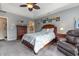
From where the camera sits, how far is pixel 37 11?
150 centimetres

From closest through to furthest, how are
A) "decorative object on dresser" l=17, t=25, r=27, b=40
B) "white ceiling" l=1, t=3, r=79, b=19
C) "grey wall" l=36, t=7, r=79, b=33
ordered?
"white ceiling" l=1, t=3, r=79, b=19 → "grey wall" l=36, t=7, r=79, b=33 → "decorative object on dresser" l=17, t=25, r=27, b=40

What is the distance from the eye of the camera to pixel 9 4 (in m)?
1.28

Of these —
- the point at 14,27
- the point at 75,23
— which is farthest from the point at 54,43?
the point at 14,27

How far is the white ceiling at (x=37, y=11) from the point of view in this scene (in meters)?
1.30

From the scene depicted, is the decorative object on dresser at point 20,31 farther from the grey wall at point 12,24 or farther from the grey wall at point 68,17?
the grey wall at point 68,17

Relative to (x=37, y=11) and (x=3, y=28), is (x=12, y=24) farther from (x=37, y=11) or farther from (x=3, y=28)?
(x=37, y=11)

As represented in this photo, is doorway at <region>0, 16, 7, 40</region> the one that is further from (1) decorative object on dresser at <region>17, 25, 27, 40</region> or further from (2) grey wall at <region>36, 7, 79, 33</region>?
(2) grey wall at <region>36, 7, 79, 33</region>

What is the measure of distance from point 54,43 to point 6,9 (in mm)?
975

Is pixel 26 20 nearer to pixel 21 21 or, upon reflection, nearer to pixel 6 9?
pixel 21 21

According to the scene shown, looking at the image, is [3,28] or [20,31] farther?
[20,31]

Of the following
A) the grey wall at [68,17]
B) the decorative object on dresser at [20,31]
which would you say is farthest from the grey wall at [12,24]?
the grey wall at [68,17]

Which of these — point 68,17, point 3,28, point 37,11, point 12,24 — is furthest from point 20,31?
point 68,17

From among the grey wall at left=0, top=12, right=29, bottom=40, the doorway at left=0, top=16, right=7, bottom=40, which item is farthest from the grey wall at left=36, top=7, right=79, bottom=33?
the doorway at left=0, top=16, right=7, bottom=40

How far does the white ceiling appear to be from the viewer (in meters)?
1.30
